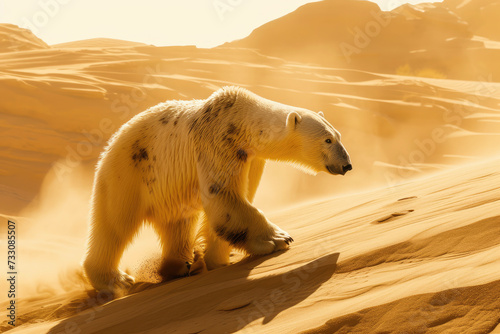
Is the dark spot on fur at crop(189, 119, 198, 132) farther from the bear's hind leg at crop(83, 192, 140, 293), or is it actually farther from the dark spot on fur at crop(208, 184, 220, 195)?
the bear's hind leg at crop(83, 192, 140, 293)

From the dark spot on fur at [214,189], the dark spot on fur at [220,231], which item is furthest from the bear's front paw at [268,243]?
the dark spot on fur at [214,189]

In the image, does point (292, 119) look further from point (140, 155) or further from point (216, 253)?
point (140, 155)

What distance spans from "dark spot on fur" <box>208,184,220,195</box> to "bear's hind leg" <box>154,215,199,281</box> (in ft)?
3.22

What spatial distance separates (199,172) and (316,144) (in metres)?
1.07

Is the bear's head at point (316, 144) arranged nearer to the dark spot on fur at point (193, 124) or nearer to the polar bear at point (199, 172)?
the polar bear at point (199, 172)

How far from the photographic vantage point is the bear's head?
439 cm

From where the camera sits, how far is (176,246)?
5227 millimetres

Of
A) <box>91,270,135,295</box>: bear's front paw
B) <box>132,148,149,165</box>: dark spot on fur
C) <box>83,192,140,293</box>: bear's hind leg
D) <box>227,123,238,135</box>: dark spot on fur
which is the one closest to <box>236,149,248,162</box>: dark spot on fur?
<box>227,123,238,135</box>: dark spot on fur

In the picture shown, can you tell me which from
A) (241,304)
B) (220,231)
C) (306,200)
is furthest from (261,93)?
(241,304)

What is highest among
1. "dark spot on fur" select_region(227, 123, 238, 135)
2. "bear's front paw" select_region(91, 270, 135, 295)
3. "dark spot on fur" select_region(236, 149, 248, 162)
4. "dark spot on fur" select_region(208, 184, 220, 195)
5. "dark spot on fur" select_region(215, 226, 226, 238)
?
"dark spot on fur" select_region(227, 123, 238, 135)

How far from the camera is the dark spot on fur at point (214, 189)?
437 centimetres

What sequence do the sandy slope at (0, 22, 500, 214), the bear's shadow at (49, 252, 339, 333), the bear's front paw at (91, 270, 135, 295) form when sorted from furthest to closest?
the sandy slope at (0, 22, 500, 214), the bear's front paw at (91, 270, 135, 295), the bear's shadow at (49, 252, 339, 333)

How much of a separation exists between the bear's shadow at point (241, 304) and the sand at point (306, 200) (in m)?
0.01

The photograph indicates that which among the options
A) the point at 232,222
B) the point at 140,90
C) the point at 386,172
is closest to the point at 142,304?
the point at 232,222
